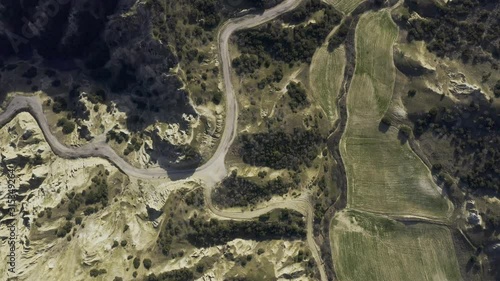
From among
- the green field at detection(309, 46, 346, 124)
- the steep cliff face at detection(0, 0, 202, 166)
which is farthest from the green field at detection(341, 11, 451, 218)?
the steep cliff face at detection(0, 0, 202, 166)

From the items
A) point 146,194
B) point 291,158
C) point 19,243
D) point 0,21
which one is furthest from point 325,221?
point 0,21

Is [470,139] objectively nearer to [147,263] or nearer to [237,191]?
[237,191]

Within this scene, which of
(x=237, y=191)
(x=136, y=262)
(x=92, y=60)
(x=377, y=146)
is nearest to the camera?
(x=136, y=262)

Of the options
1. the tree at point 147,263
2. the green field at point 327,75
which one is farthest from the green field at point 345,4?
the tree at point 147,263

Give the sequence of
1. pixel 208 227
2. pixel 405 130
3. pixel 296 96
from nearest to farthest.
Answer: pixel 208 227 → pixel 405 130 → pixel 296 96

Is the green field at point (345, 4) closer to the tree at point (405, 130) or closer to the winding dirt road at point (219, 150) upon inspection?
the winding dirt road at point (219, 150)

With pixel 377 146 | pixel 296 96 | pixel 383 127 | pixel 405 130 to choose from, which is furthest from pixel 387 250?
pixel 296 96

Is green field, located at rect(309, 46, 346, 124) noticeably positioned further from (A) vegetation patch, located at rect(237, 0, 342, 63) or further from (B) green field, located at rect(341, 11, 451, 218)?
(B) green field, located at rect(341, 11, 451, 218)
